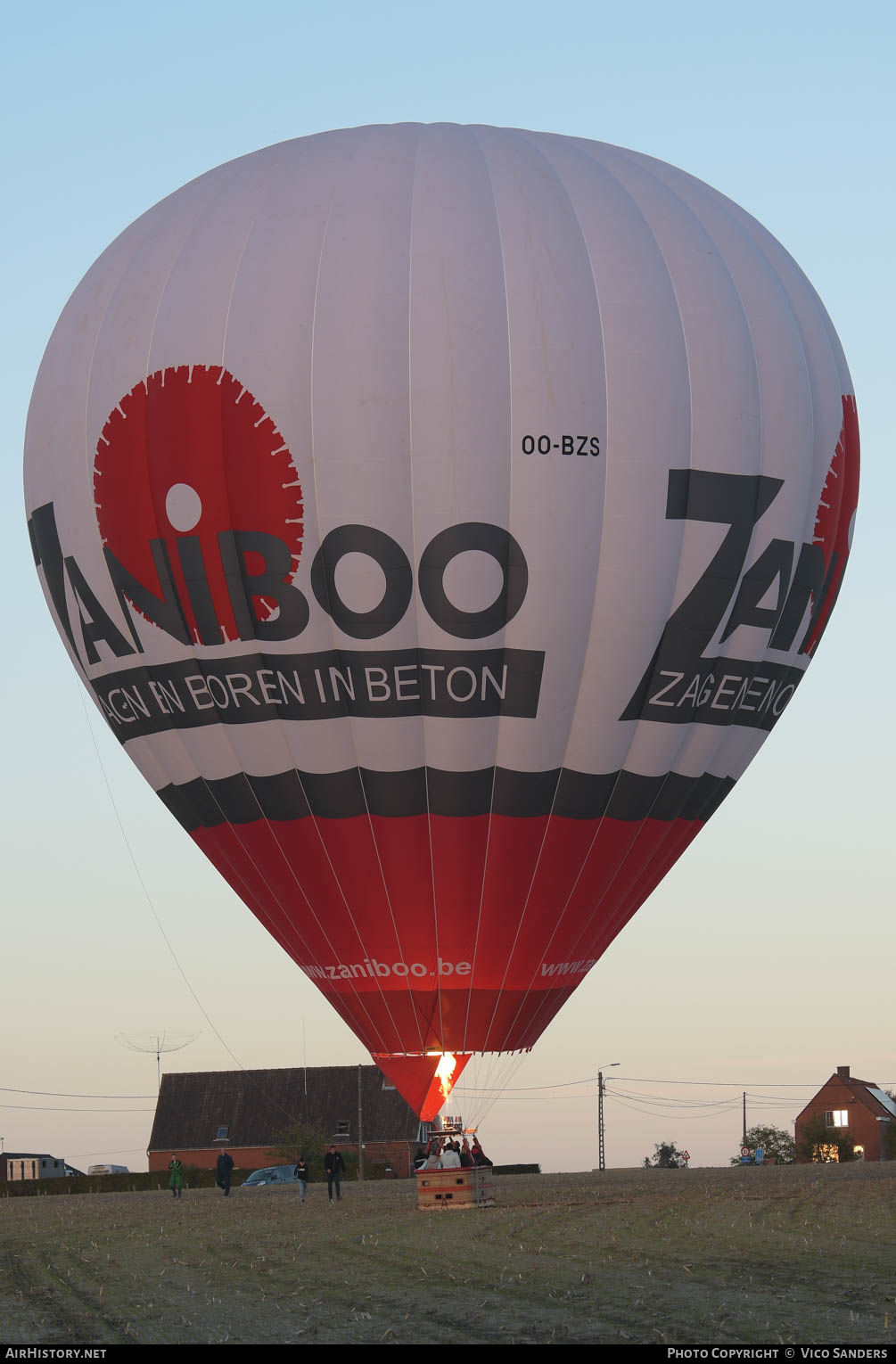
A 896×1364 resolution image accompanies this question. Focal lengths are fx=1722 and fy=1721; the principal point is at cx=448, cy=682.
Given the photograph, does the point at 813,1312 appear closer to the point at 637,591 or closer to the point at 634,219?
the point at 637,591

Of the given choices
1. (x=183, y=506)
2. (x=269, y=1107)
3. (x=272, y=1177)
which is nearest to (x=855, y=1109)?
(x=269, y=1107)

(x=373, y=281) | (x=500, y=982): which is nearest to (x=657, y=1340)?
(x=500, y=982)

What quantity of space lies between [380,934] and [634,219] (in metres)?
10.8

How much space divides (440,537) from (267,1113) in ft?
195

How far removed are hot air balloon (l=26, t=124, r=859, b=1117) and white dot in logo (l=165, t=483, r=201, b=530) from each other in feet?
0.15

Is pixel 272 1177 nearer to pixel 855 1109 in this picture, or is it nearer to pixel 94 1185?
pixel 94 1185

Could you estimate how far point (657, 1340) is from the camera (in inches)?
500

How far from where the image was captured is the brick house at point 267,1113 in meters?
74.3

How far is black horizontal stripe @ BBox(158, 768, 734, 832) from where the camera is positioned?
23.8 metres

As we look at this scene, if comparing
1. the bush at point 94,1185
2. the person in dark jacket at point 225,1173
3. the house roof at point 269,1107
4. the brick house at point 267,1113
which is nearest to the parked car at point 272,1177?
the bush at point 94,1185

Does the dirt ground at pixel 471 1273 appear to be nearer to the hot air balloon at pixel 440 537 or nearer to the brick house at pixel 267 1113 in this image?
the hot air balloon at pixel 440 537

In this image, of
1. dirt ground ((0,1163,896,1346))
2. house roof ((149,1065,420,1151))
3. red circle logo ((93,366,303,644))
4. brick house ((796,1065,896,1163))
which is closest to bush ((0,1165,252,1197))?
house roof ((149,1065,420,1151))

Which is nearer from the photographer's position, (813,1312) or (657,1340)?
(657,1340)

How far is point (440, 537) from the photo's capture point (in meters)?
23.0
